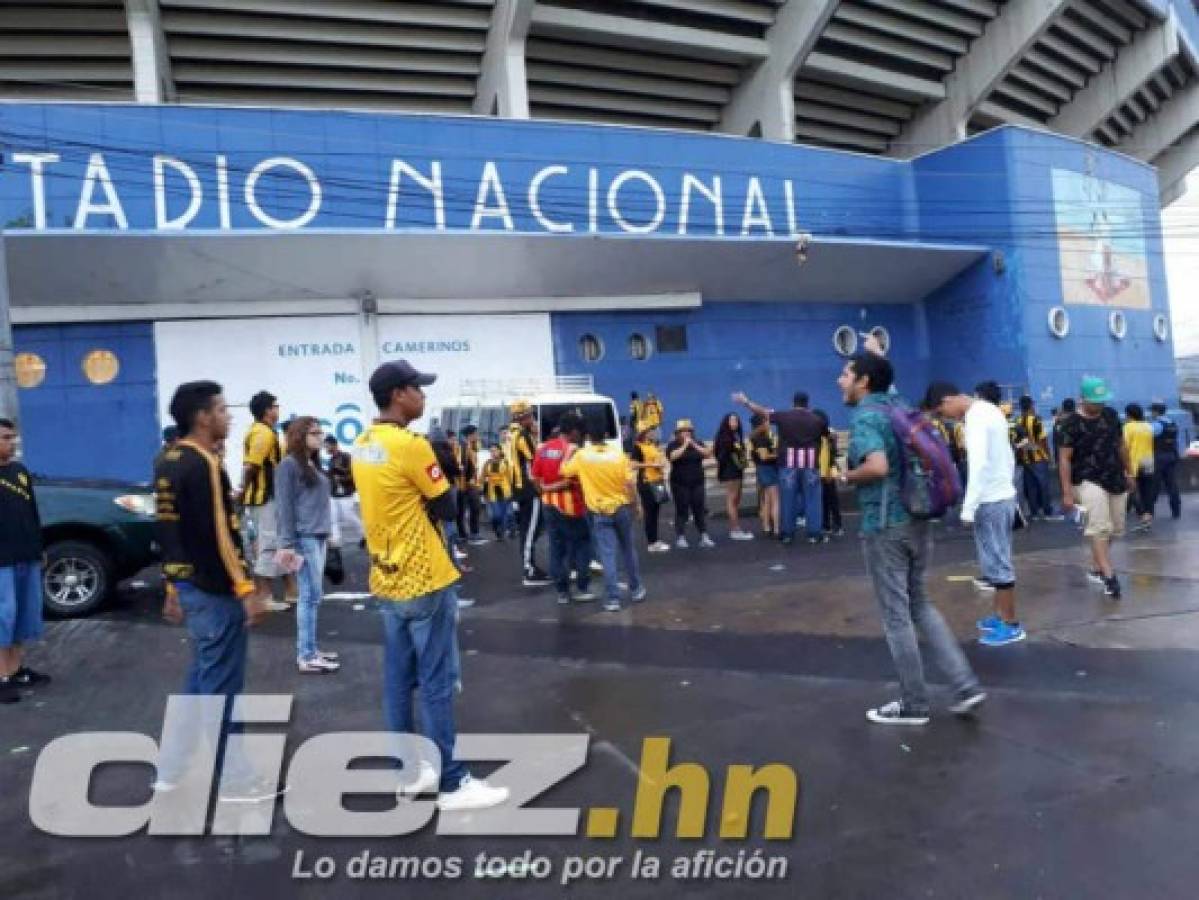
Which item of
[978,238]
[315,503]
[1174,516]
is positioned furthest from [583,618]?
[978,238]

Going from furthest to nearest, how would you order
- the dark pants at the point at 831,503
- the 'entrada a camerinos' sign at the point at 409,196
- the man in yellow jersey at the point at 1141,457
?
the 'entrada a camerinos' sign at the point at 409,196 → the dark pants at the point at 831,503 → the man in yellow jersey at the point at 1141,457

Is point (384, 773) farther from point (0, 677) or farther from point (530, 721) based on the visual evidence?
point (0, 677)

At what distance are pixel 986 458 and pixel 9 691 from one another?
6.47m

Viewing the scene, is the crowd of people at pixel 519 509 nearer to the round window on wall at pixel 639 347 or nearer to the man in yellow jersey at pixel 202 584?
the man in yellow jersey at pixel 202 584

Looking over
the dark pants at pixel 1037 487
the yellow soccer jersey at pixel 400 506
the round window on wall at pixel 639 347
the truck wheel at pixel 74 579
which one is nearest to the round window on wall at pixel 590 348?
the round window on wall at pixel 639 347

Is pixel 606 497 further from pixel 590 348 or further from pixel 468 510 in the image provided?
pixel 590 348

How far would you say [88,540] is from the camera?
8.66 m

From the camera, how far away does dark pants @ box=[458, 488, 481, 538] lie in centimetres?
1322

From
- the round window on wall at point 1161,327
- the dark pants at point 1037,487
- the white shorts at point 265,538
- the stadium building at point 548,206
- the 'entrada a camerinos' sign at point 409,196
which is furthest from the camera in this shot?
the round window on wall at point 1161,327

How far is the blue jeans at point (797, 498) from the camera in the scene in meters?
11.4

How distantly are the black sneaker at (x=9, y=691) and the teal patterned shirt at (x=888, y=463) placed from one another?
17.3 feet

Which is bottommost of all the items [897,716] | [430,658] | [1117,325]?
[897,716]

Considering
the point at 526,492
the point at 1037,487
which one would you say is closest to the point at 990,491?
the point at 526,492

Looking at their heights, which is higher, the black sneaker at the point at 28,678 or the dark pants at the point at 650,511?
the dark pants at the point at 650,511
